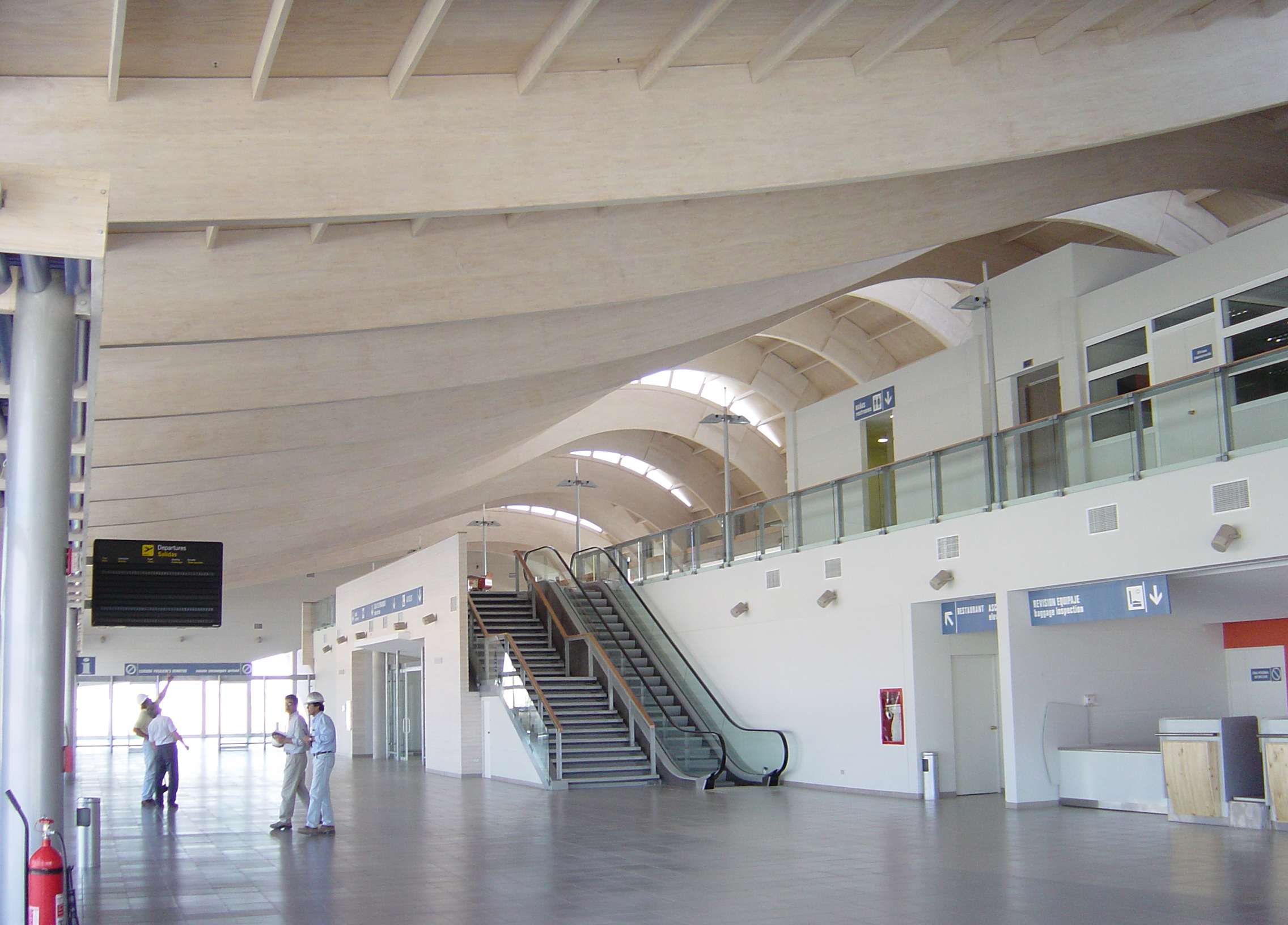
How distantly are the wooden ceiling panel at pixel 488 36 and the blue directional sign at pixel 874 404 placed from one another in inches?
461

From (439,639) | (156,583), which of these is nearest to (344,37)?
(156,583)

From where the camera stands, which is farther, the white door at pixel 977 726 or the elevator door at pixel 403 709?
the elevator door at pixel 403 709

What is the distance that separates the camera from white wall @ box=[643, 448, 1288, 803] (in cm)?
1126

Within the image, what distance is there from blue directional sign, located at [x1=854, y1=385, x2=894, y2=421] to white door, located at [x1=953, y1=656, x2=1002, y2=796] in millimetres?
5679

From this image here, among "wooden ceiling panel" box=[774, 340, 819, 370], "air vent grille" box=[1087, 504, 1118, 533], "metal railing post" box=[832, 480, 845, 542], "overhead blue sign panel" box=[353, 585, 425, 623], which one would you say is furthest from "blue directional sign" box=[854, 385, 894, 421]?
"wooden ceiling panel" box=[774, 340, 819, 370]

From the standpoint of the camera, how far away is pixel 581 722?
698 inches

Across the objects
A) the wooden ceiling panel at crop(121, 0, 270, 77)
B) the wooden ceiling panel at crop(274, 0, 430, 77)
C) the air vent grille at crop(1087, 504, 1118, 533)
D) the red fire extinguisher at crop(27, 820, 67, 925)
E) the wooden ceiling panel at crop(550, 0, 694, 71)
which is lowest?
the red fire extinguisher at crop(27, 820, 67, 925)

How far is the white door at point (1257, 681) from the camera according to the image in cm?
1377

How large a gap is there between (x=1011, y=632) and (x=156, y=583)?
944 centimetres

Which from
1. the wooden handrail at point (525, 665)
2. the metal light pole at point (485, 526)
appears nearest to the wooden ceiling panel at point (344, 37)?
the wooden handrail at point (525, 665)

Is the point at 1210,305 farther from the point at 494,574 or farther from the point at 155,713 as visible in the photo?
the point at 494,574

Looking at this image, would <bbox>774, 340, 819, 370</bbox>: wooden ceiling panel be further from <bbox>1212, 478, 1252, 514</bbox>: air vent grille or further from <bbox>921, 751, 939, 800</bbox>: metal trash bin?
<bbox>1212, 478, 1252, 514</bbox>: air vent grille

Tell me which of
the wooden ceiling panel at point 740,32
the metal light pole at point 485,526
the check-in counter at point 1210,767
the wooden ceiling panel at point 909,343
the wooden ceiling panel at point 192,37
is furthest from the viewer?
the metal light pole at point 485,526

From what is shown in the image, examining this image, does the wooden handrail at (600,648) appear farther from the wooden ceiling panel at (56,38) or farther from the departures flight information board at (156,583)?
the wooden ceiling panel at (56,38)
